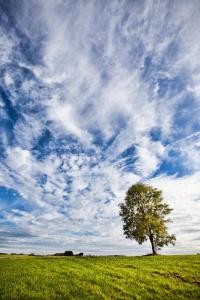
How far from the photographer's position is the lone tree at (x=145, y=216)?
1863 inches

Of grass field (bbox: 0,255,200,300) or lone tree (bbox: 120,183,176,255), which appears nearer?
grass field (bbox: 0,255,200,300)

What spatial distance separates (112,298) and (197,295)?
5.49 m

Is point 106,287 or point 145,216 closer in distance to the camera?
point 106,287

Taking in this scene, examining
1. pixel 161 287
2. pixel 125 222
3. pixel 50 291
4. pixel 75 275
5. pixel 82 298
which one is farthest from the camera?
pixel 125 222

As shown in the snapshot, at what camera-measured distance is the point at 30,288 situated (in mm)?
14344

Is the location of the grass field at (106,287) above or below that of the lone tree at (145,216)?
below

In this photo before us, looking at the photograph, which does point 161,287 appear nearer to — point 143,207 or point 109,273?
point 109,273

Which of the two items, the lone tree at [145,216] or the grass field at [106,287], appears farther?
the lone tree at [145,216]

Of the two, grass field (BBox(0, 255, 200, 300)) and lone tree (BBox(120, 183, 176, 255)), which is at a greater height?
lone tree (BBox(120, 183, 176, 255))

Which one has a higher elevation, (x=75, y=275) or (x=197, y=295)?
(x=75, y=275)

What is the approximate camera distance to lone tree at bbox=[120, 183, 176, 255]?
4731 centimetres

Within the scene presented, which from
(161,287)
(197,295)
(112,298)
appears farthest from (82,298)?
(197,295)

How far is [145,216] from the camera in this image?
4691 cm

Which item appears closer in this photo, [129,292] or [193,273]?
[129,292]
